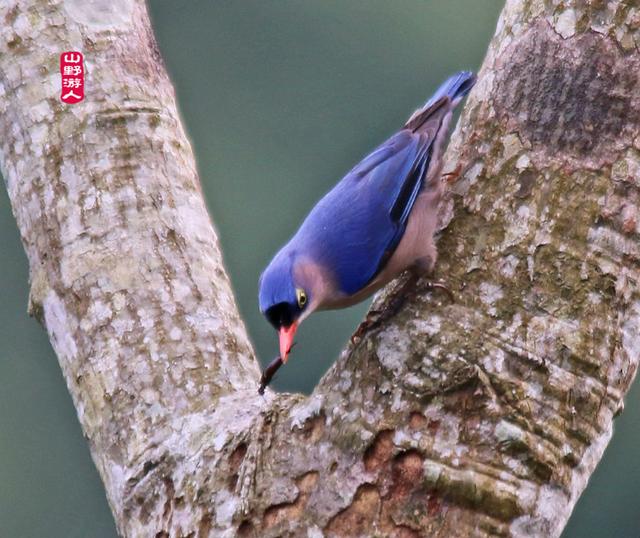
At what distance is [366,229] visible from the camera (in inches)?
179

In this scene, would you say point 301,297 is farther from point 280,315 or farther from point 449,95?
point 449,95

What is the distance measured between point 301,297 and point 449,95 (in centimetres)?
111

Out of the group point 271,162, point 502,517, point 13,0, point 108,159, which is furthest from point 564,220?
point 271,162

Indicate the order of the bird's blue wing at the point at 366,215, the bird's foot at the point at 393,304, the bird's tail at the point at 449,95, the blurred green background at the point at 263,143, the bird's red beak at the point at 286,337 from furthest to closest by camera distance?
the blurred green background at the point at 263,143, the bird's tail at the point at 449,95, the bird's blue wing at the point at 366,215, the bird's red beak at the point at 286,337, the bird's foot at the point at 393,304

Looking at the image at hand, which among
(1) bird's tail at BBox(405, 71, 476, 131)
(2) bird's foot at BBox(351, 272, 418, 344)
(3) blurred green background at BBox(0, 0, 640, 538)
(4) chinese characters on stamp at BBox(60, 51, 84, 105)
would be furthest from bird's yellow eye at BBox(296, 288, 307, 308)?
(3) blurred green background at BBox(0, 0, 640, 538)

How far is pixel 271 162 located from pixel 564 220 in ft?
21.9

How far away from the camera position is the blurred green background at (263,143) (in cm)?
953

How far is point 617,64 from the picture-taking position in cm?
389

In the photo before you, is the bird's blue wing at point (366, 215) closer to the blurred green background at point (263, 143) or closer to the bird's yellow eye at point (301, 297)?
the bird's yellow eye at point (301, 297)

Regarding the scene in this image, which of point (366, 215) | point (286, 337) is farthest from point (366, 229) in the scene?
point (286, 337)

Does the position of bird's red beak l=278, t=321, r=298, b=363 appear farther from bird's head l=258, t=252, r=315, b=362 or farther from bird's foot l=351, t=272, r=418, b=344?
bird's foot l=351, t=272, r=418, b=344

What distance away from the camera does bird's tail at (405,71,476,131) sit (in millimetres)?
4809

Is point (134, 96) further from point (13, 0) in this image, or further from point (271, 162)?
point (271, 162)

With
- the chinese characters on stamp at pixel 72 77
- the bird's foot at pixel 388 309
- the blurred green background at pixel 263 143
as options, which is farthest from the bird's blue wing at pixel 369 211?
the blurred green background at pixel 263 143
